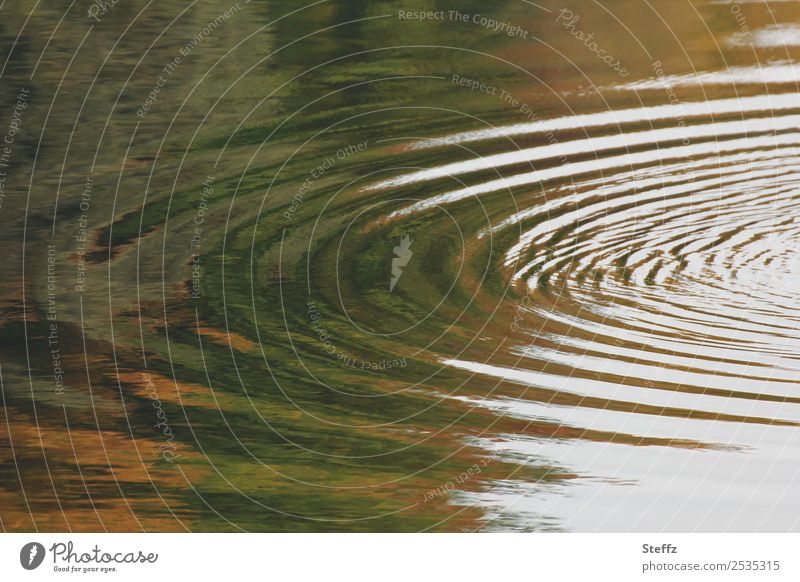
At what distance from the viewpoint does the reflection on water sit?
336cm

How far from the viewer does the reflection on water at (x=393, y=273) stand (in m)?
3.36

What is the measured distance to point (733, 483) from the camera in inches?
131

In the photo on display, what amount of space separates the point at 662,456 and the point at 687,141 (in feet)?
6.14

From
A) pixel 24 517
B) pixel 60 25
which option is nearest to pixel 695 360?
pixel 24 517

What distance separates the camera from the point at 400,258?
3.93m

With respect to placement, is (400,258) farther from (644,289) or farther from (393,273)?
(644,289)
